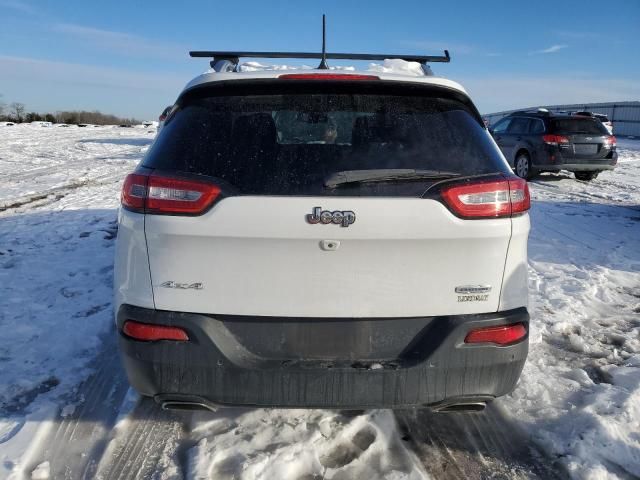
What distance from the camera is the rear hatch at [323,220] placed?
1.98 m

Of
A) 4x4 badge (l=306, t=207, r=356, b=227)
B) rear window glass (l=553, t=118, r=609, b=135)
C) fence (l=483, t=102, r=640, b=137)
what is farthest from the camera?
fence (l=483, t=102, r=640, b=137)

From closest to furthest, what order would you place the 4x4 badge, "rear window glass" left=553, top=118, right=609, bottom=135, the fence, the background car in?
the 4x4 badge < "rear window glass" left=553, top=118, right=609, bottom=135 < the background car < the fence

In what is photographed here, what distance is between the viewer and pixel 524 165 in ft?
41.8

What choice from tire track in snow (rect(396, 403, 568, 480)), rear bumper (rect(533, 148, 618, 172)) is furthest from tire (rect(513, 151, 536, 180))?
tire track in snow (rect(396, 403, 568, 480))

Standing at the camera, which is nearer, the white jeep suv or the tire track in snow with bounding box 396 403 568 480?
the white jeep suv

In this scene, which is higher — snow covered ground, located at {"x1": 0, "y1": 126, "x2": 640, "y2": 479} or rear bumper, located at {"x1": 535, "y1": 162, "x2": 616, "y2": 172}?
rear bumper, located at {"x1": 535, "y1": 162, "x2": 616, "y2": 172}

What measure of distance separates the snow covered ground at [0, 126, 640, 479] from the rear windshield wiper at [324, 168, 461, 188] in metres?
1.32

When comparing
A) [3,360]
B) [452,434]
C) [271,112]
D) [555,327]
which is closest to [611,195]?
[555,327]

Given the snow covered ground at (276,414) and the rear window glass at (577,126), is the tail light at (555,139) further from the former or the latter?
the snow covered ground at (276,414)

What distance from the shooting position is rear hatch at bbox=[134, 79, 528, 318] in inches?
78.0

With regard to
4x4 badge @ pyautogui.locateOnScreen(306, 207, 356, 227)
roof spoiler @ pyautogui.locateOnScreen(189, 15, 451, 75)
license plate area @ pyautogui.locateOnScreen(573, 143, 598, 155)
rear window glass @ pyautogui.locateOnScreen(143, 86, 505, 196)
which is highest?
roof spoiler @ pyautogui.locateOnScreen(189, 15, 451, 75)

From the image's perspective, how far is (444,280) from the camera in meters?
2.07

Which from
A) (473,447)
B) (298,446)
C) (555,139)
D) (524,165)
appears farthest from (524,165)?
(298,446)

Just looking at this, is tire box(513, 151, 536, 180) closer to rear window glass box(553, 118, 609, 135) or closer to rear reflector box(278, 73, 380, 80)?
rear window glass box(553, 118, 609, 135)
